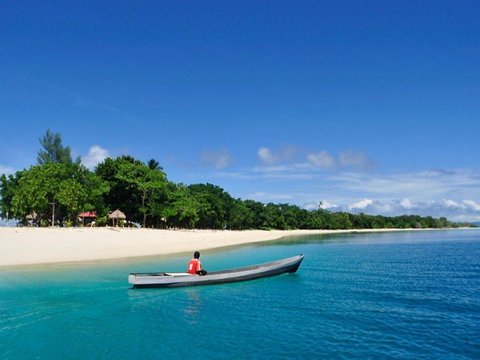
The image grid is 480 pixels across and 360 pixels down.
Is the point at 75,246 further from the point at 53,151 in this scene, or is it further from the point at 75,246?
the point at 53,151

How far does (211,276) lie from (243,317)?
22.3 feet

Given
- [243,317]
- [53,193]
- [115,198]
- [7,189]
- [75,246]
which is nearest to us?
[243,317]

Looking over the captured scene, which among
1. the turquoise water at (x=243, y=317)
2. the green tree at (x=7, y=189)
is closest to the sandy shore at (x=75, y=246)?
the turquoise water at (x=243, y=317)

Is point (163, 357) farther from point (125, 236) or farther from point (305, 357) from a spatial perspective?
point (125, 236)

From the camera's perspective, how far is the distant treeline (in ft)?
160

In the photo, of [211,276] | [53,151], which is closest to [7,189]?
[53,151]

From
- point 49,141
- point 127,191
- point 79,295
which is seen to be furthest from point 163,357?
point 49,141

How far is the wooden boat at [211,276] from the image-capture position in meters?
19.9

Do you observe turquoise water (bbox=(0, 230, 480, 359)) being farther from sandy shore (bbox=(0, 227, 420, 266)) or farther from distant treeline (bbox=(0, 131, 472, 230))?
distant treeline (bbox=(0, 131, 472, 230))

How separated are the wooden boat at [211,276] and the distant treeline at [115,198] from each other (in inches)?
1276

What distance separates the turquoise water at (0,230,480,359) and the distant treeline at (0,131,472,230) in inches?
1005

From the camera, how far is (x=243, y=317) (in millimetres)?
15008

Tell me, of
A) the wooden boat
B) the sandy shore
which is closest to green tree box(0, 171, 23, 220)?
the sandy shore

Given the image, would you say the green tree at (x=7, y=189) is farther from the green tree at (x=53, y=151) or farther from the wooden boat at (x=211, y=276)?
the wooden boat at (x=211, y=276)
